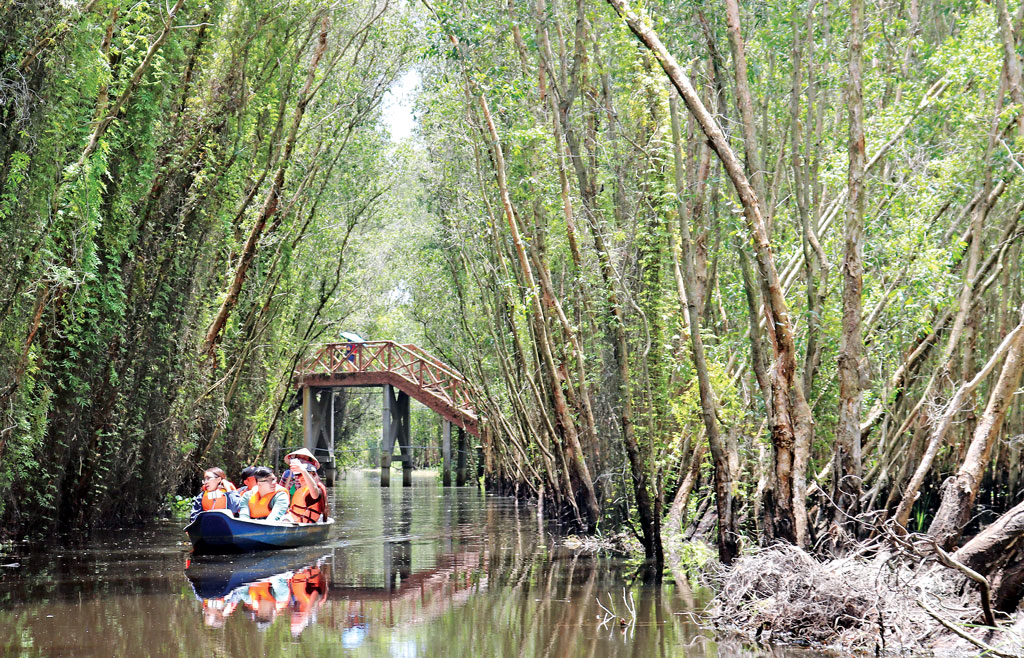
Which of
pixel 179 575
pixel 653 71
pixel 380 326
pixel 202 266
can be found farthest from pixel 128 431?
pixel 380 326

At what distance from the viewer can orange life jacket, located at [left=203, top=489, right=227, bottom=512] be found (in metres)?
13.7

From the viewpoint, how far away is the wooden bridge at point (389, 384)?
30.5 m

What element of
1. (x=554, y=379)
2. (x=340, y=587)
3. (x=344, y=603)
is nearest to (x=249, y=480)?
(x=554, y=379)

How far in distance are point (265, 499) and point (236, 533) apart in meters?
1.72

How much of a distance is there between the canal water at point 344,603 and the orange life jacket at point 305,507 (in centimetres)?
47

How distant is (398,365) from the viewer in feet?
105

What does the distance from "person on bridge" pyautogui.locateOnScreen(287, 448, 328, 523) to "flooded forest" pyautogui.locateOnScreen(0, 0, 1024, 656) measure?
2.93 metres

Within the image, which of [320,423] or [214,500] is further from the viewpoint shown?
[320,423]

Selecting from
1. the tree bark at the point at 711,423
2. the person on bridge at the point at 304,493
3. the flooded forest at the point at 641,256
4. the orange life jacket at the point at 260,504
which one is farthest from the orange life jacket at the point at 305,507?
the tree bark at the point at 711,423

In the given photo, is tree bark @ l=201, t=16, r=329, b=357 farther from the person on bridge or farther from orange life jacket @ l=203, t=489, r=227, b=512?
orange life jacket @ l=203, t=489, r=227, b=512

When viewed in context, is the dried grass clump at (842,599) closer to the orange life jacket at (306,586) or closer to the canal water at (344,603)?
the canal water at (344,603)

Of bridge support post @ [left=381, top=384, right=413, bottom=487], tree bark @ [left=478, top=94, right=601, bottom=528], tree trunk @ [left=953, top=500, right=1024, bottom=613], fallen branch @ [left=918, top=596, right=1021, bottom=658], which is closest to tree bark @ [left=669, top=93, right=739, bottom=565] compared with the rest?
tree trunk @ [left=953, top=500, right=1024, bottom=613]

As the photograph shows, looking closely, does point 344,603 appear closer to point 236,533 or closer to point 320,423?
point 236,533

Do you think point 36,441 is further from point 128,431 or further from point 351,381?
point 351,381
